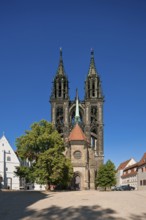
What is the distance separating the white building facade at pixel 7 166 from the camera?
201 ft

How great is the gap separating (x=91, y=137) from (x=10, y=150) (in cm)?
3052

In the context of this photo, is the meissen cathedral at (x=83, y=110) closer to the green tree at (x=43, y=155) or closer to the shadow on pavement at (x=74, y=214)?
the green tree at (x=43, y=155)

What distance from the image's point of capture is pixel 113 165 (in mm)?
65688

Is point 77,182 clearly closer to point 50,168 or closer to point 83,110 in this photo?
point 50,168

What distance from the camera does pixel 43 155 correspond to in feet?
144

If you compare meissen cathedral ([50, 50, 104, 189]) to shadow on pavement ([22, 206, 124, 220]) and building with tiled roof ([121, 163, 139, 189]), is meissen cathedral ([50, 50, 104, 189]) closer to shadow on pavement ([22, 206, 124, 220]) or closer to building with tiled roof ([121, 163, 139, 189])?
building with tiled roof ([121, 163, 139, 189])

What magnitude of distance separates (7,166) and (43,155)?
20718 millimetres

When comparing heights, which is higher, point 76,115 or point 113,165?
point 76,115

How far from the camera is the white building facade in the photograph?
61.2 meters

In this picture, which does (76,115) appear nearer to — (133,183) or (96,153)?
(96,153)

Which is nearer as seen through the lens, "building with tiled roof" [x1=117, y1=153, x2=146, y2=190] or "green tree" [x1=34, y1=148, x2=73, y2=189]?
"green tree" [x1=34, y1=148, x2=73, y2=189]

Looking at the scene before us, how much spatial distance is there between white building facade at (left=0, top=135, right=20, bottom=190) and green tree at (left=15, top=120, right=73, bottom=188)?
52.2 feet

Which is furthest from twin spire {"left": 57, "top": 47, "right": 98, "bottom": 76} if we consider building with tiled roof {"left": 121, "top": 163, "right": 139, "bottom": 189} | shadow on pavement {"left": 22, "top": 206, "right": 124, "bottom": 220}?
shadow on pavement {"left": 22, "top": 206, "right": 124, "bottom": 220}

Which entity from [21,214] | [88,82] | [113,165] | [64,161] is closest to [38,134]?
[64,161]
